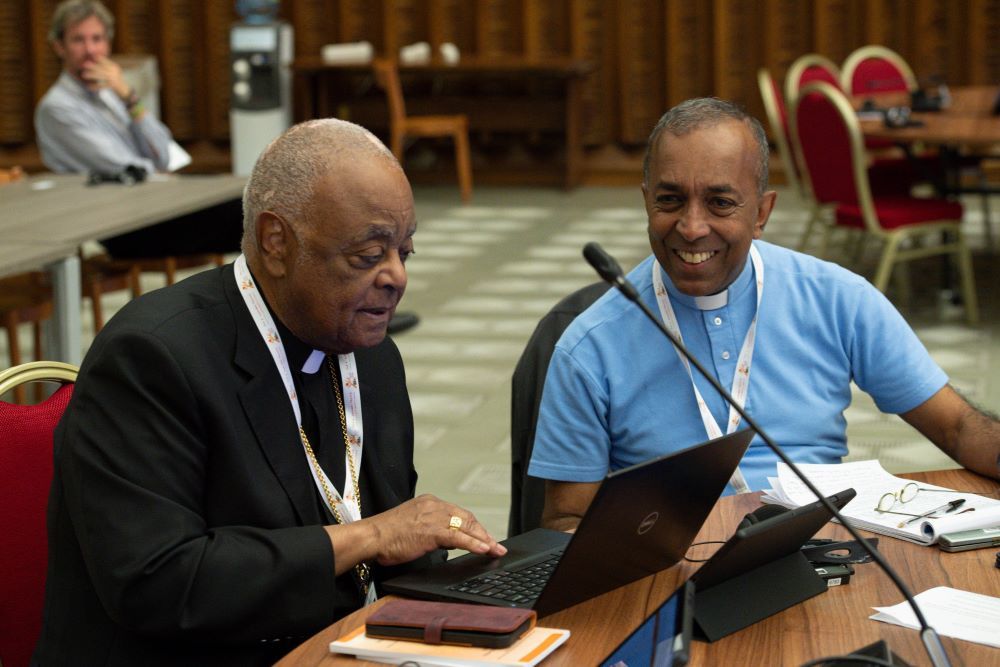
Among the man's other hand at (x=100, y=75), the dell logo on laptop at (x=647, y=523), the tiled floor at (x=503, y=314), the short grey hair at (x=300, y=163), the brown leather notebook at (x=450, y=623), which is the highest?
the man's other hand at (x=100, y=75)

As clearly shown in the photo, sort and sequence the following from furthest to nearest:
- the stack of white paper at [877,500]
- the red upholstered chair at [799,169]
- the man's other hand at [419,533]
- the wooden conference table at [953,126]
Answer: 1. the red upholstered chair at [799,169]
2. the wooden conference table at [953,126]
3. the stack of white paper at [877,500]
4. the man's other hand at [419,533]

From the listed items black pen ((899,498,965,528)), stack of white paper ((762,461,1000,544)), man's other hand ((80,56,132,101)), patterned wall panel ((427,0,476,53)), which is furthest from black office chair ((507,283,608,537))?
patterned wall panel ((427,0,476,53))

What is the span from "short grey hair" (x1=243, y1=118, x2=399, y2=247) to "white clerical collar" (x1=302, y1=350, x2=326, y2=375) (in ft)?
0.70

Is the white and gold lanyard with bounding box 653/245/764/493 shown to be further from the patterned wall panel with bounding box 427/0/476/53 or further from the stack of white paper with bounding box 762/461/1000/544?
the patterned wall panel with bounding box 427/0/476/53

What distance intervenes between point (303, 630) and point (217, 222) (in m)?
4.16

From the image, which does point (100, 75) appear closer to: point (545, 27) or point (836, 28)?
point (545, 27)

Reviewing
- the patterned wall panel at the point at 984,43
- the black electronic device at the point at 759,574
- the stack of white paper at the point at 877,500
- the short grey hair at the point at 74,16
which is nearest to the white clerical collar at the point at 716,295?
the stack of white paper at the point at 877,500

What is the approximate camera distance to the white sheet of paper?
164 centimetres

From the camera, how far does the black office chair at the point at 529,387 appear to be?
265cm

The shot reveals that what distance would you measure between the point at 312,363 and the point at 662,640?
76 cm

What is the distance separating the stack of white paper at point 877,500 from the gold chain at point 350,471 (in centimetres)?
65

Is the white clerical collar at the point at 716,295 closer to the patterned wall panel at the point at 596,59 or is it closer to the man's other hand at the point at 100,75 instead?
the man's other hand at the point at 100,75

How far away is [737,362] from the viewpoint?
232cm

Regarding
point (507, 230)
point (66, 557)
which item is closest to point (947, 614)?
point (66, 557)
